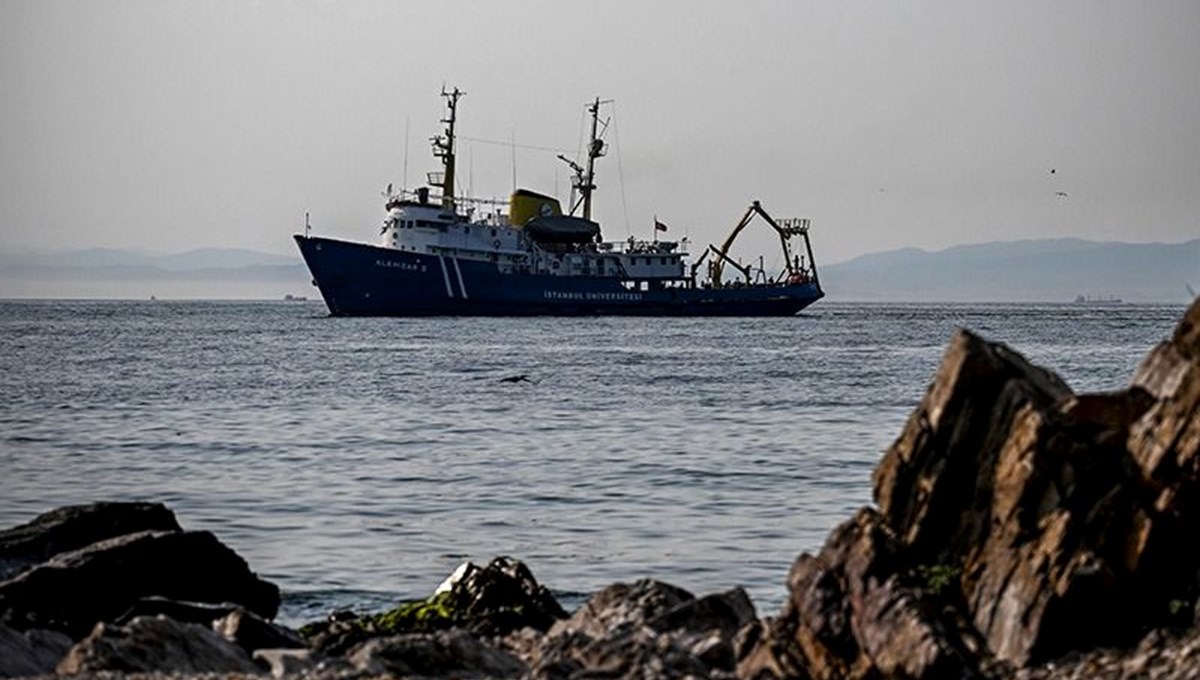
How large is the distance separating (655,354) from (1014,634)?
65.3 m

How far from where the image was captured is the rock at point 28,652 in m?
11.6

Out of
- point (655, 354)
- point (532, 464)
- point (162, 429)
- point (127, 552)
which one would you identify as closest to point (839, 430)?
point (532, 464)

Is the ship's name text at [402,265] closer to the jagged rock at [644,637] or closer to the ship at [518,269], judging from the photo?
the ship at [518,269]

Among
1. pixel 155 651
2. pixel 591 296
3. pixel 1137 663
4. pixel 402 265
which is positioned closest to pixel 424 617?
pixel 155 651

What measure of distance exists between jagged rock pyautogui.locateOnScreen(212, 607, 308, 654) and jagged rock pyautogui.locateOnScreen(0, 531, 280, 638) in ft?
5.47

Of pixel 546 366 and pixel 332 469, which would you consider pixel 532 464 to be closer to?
pixel 332 469

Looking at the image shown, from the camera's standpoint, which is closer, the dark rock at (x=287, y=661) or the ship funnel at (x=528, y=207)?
the dark rock at (x=287, y=661)

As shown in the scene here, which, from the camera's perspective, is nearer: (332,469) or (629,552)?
(629,552)

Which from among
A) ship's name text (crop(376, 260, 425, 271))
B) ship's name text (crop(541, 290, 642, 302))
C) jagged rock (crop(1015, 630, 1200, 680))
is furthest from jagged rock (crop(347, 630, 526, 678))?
ship's name text (crop(541, 290, 642, 302))

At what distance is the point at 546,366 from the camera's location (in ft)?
212

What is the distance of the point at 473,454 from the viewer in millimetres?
33031

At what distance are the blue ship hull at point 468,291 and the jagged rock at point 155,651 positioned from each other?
4208 inches

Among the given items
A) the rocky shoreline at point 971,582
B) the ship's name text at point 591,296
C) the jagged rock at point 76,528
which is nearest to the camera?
the rocky shoreline at point 971,582

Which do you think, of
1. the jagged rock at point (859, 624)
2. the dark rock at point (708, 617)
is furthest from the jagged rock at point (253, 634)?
the jagged rock at point (859, 624)
